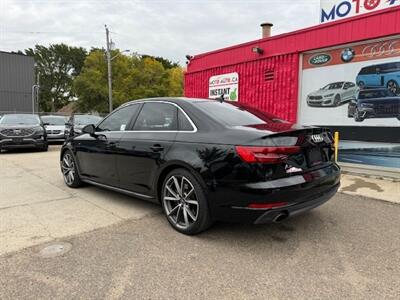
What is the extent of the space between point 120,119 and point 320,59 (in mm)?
5522

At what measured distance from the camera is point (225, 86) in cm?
1159

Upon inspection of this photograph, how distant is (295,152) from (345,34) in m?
5.55

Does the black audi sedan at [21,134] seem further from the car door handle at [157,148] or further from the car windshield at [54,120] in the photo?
the car door handle at [157,148]

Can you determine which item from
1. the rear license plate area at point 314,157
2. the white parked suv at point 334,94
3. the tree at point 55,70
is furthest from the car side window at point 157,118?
the tree at point 55,70

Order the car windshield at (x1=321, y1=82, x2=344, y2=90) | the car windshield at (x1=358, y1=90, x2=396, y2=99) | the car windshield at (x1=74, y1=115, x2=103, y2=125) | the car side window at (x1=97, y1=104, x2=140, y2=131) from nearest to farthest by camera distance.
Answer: the car side window at (x1=97, y1=104, x2=140, y2=131)
the car windshield at (x1=358, y1=90, x2=396, y2=99)
the car windshield at (x1=321, y1=82, x2=344, y2=90)
the car windshield at (x1=74, y1=115, x2=103, y2=125)

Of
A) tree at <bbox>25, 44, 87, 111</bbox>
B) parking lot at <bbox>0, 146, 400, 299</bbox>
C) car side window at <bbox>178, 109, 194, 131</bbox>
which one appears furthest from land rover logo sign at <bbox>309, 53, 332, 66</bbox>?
tree at <bbox>25, 44, 87, 111</bbox>

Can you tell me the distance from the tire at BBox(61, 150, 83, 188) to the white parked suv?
582 centimetres

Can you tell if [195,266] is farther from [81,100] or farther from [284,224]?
[81,100]

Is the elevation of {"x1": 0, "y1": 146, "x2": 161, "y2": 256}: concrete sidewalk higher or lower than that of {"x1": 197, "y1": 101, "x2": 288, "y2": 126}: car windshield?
lower

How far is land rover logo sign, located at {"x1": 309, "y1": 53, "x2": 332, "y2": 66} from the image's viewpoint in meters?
8.53

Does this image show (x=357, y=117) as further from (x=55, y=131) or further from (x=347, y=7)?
(x=55, y=131)

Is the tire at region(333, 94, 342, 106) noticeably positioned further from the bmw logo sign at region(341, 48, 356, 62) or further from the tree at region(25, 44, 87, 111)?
the tree at region(25, 44, 87, 111)

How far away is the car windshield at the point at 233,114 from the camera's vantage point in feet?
13.5

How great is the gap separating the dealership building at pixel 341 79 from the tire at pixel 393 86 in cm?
2
